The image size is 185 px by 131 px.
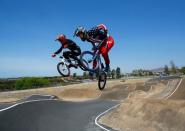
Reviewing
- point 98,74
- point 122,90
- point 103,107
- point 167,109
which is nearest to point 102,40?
point 98,74

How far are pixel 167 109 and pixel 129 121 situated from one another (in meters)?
8.65

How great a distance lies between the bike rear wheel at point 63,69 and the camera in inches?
399

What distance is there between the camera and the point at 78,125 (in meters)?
54.0

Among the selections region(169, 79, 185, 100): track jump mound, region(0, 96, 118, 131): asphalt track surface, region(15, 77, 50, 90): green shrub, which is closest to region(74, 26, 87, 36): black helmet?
region(0, 96, 118, 131): asphalt track surface

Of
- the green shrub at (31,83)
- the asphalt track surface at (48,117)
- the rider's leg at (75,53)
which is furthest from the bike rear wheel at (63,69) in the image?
the green shrub at (31,83)

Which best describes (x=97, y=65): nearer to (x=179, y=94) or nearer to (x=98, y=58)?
(x=98, y=58)

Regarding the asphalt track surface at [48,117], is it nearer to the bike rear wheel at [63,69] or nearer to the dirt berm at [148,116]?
the dirt berm at [148,116]

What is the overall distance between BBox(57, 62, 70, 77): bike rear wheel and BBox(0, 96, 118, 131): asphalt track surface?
20193mm

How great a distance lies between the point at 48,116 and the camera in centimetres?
4584

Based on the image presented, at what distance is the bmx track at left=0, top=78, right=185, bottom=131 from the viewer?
33.5 m

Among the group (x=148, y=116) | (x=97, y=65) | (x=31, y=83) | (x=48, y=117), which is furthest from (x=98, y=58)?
(x=31, y=83)

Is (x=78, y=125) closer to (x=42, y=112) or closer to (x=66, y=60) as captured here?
(x=42, y=112)

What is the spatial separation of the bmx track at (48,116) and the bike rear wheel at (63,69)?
20.2 metres

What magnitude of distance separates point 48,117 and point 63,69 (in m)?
36.0
